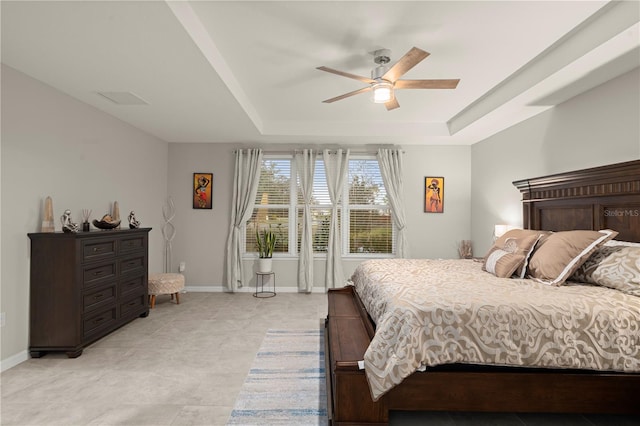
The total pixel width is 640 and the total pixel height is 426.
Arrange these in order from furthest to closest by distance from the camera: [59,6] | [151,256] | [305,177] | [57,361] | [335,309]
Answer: [305,177]
[151,256]
[335,309]
[57,361]
[59,6]

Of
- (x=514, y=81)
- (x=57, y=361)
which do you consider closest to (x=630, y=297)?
(x=514, y=81)

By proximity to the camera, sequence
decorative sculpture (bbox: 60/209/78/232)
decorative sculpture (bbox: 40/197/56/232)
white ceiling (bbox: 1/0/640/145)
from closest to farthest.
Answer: white ceiling (bbox: 1/0/640/145)
decorative sculpture (bbox: 40/197/56/232)
decorative sculpture (bbox: 60/209/78/232)

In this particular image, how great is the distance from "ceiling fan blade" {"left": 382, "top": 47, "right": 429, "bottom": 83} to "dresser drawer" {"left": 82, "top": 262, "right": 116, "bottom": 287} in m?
3.28

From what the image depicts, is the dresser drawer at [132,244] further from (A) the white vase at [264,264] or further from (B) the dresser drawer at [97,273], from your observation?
(A) the white vase at [264,264]

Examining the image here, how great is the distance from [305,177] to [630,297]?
4282 mm

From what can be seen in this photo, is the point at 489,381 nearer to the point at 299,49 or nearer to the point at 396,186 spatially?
the point at 299,49

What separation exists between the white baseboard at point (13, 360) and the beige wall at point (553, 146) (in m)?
5.40

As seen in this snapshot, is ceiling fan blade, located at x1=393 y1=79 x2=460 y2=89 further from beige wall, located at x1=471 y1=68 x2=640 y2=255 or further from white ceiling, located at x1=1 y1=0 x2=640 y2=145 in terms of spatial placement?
beige wall, located at x1=471 y1=68 x2=640 y2=255

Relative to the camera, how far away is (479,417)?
2105 millimetres

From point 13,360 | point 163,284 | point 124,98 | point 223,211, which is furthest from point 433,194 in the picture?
point 13,360

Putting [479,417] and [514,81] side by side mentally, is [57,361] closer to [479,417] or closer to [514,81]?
[479,417]

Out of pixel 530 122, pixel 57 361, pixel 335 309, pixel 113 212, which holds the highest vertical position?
pixel 530 122

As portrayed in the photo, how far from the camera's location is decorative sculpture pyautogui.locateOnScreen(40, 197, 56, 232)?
3.06m

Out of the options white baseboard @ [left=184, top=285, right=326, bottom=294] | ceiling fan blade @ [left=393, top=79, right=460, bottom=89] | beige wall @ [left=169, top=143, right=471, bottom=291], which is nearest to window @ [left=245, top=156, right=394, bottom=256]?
beige wall @ [left=169, top=143, right=471, bottom=291]
